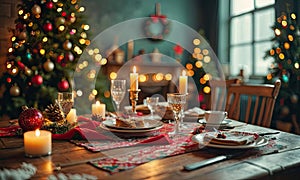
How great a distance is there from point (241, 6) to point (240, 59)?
821mm

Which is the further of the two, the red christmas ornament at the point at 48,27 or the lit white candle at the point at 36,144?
the red christmas ornament at the point at 48,27

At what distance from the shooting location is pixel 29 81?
10.6ft

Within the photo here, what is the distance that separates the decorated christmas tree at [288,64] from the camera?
335 centimetres

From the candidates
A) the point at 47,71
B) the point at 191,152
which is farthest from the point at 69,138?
the point at 47,71

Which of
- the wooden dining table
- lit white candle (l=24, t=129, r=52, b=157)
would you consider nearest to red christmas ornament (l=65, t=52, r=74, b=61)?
the wooden dining table

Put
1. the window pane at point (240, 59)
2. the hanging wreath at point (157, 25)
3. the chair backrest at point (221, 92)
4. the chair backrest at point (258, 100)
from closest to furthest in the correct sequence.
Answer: the chair backrest at point (258, 100) → the chair backrest at point (221, 92) → the window pane at point (240, 59) → the hanging wreath at point (157, 25)

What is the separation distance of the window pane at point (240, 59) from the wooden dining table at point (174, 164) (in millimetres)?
3431

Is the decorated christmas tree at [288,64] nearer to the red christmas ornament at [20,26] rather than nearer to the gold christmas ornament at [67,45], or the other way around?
the gold christmas ornament at [67,45]

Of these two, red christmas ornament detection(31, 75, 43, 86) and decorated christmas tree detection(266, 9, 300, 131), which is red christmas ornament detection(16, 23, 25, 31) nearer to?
red christmas ornament detection(31, 75, 43, 86)

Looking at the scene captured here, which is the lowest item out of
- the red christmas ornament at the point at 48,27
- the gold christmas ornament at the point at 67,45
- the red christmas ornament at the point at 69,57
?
the red christmas ornament at the point at 69,57

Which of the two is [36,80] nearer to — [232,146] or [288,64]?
[232,146]

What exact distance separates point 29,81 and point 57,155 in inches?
94.4

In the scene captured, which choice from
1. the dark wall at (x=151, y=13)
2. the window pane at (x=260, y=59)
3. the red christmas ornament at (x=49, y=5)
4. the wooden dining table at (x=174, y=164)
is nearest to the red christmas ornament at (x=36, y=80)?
the red christmas ornament at (x=49, y=5)

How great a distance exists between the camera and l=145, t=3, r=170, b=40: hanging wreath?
4688 millimetres
